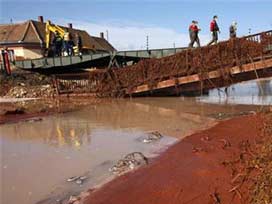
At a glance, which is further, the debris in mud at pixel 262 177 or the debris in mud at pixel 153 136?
the debris in mud at pixel 153 136

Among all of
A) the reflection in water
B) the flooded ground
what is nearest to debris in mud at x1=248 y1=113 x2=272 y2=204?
the flooded ground

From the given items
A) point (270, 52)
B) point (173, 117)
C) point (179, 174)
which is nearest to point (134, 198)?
point (179, 174)

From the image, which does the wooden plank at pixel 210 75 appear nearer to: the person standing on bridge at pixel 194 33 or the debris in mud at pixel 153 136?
the person standing on bridge at pixel 194 33

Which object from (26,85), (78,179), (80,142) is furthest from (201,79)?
(26,85)

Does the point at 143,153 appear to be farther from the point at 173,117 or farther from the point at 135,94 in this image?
the point at 135,94

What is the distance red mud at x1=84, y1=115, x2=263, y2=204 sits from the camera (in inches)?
208

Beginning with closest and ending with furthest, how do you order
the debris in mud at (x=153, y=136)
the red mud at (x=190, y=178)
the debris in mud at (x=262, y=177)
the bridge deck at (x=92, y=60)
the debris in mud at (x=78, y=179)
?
1. the debris in mud at (x=262, y=177)
2. the red mud at (x=190, y=178)
3. the debris in mud at (x=78, y=179)
4. the debris in mud at (x=153, y=136)
5. the bridge deck at (x=92, y=60)

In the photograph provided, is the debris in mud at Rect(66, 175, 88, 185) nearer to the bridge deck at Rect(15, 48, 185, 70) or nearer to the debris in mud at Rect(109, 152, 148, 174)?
the debris in mud at Rect(109, 152, 148, 174)

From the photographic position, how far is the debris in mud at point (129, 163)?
7.32 m

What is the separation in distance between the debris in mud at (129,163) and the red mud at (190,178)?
0.31 meters

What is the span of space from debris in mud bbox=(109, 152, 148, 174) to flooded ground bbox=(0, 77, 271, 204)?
0.59 feet

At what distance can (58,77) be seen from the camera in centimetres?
2484

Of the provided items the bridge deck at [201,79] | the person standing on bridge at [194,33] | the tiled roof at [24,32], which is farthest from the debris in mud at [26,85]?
the tiled roof at [24,32]

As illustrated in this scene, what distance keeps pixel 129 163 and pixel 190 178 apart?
181 centimetres
